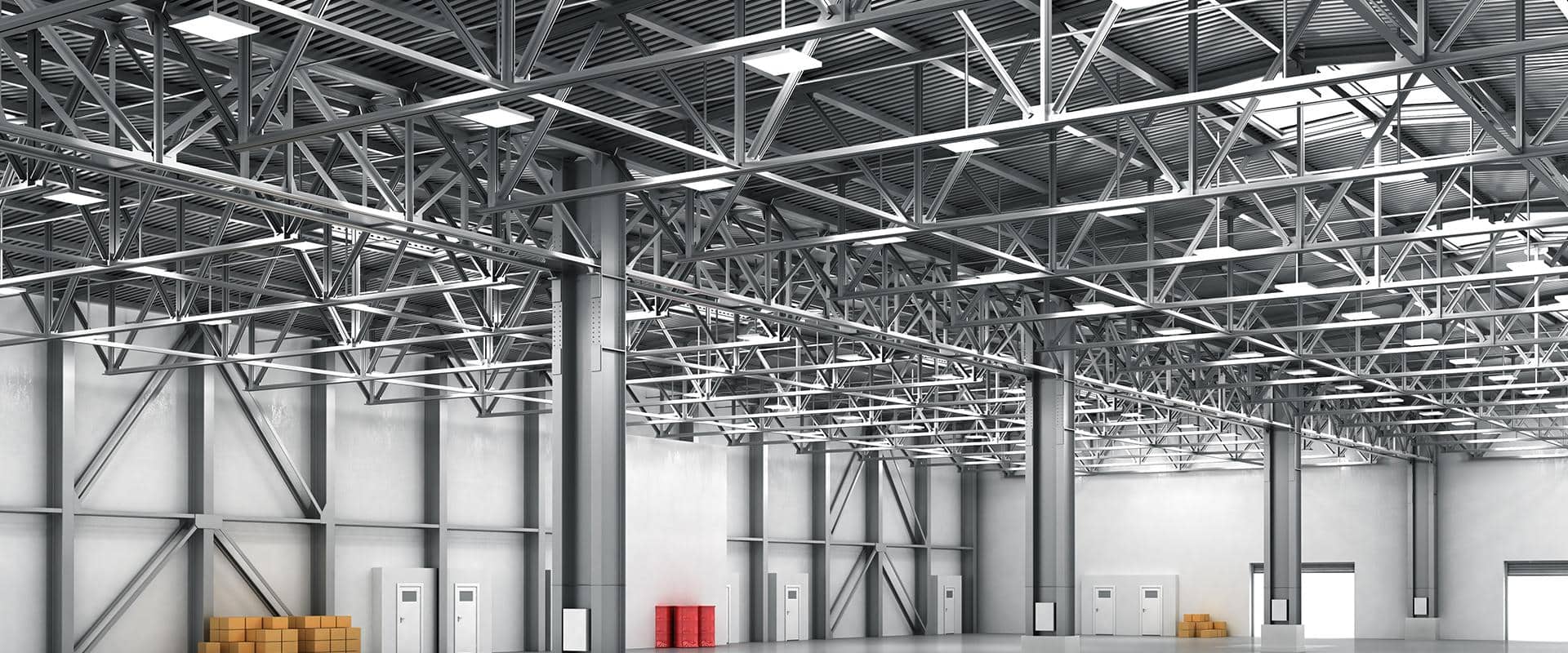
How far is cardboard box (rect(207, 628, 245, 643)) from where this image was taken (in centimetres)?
3984

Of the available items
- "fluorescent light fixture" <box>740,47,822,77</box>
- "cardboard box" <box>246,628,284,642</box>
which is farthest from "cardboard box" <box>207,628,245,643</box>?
"fluorescent light fixture" <box>740,47,822,77</box>

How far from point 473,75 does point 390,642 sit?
31.8 metres

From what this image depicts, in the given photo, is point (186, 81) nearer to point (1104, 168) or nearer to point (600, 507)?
point (600, 507)

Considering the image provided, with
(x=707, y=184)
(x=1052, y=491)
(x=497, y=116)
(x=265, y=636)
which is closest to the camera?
(x=497, y=116)

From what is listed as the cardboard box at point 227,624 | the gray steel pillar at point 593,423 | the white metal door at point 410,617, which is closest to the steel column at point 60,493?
the cardboard box at point 227,624

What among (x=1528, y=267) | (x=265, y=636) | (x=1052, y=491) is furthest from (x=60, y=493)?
(x=1528, y=267)

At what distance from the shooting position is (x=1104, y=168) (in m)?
27.5

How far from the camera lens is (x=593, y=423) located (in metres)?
24.1

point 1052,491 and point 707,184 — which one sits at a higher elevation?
point 707,184

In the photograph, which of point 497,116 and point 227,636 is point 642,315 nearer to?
point 497,116

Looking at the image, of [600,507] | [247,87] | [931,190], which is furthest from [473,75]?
[931,190]

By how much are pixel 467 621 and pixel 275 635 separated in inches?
316

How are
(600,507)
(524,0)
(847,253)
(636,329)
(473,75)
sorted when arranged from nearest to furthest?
(473,75), (524,0), (600,507), (847,253), (636,329)

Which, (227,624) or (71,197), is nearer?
(71,197)
